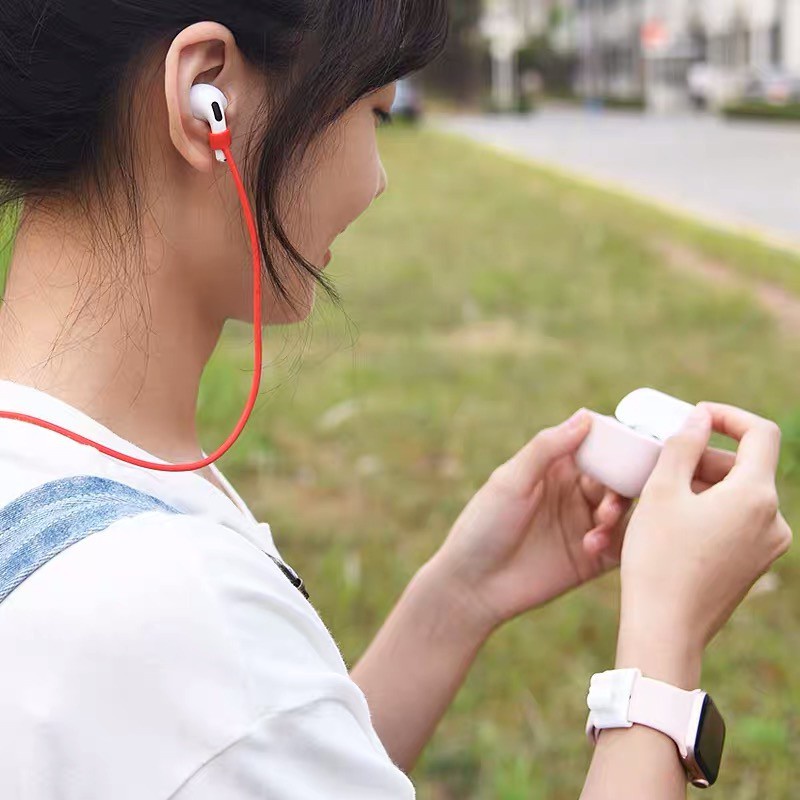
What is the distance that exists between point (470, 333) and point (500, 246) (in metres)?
2.61

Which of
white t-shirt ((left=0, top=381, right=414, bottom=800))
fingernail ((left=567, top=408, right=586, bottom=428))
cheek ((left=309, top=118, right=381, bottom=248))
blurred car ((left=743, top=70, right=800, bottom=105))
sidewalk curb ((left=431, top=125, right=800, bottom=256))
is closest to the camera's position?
white t-shirt ((left=0, top=381, right=414, bottom=800))

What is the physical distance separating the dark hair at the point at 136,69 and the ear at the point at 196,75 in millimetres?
17

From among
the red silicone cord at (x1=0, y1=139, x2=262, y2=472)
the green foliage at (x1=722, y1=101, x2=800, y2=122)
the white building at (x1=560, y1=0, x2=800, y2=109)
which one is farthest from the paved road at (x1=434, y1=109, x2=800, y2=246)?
the red silicone cord at (x1=0, y1=139, x2=262, y2=472)

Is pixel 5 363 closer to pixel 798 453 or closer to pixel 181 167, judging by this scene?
pixel 181 167

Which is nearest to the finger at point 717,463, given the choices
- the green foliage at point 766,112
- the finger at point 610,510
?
the finger at point 610,510

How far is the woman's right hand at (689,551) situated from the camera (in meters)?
1.13

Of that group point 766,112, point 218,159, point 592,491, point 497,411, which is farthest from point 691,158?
point 218,159

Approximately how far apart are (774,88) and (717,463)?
1052 inches

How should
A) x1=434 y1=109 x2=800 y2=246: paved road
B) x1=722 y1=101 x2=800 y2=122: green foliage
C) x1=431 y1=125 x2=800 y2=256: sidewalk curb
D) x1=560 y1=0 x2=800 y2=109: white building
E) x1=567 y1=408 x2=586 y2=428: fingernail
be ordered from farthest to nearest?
x1=560 y1=0 x2=800 y2=109: white building → x1=722 y1=101 x2=800 y2=122: green foliage → x1=434 y1=109 x2=800 y2=246: paved road → x1=431 y1=125 x2=800 y2=256: sidewalk curb → x1=567 y1=408 x2=586 y2=428: fingernail

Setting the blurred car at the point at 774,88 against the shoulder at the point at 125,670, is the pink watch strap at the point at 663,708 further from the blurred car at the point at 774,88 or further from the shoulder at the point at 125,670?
the blurred car at the point at 774,88

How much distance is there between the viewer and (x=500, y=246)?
811 cm

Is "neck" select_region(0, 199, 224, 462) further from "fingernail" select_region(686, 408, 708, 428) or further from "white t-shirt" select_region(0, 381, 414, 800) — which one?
"fingernail" select_region(686, 408, 708, 428)

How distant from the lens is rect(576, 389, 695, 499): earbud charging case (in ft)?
4.17

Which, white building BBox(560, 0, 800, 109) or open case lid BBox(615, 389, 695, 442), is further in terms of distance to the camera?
white building BBox(560, 0, 800, 109)
